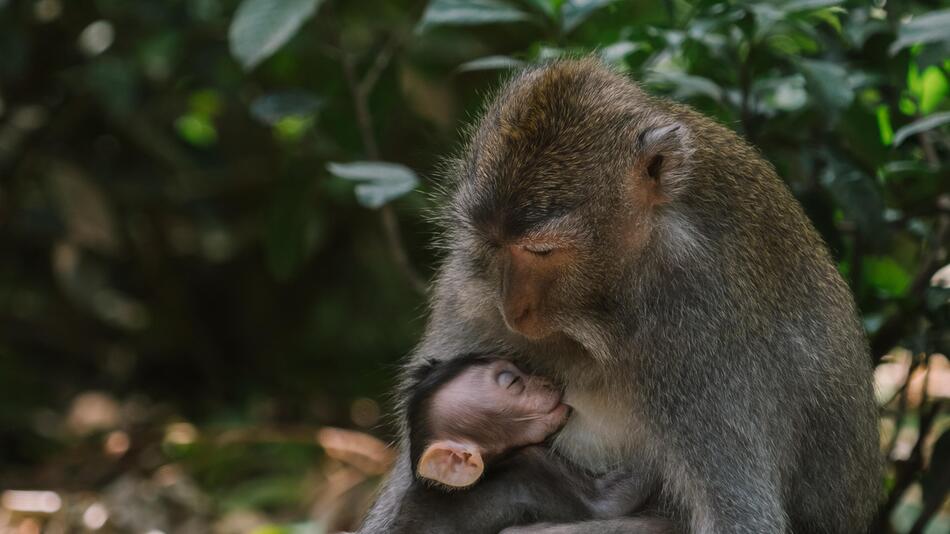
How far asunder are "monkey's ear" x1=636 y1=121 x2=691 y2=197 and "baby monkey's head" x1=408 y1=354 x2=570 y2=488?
822 mm

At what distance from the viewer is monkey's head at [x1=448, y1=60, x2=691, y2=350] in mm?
3363

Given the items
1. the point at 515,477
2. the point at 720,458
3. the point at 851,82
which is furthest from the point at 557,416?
the point at 851,82

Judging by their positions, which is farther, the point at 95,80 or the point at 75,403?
the point at 75,403

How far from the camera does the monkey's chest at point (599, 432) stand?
3734mm

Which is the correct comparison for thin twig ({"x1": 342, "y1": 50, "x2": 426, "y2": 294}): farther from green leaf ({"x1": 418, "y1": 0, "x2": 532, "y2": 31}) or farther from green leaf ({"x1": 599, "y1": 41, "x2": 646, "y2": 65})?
green leaf ({"x1": 599, "y1": 41, "x2": 646, "y2": 65})

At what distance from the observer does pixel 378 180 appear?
14.5ft

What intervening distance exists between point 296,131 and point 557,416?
15.2 feet

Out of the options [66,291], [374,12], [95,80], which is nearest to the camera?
[95,80]

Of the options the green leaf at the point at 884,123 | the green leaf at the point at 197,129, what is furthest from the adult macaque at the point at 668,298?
the green leaf at the point at 197,129

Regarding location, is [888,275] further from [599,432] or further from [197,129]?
[197,129]

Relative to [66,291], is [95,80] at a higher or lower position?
higher

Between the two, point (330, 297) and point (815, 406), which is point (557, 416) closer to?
point (815, 406)

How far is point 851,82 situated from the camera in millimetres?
4168

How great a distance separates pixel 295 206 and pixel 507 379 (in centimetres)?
242
